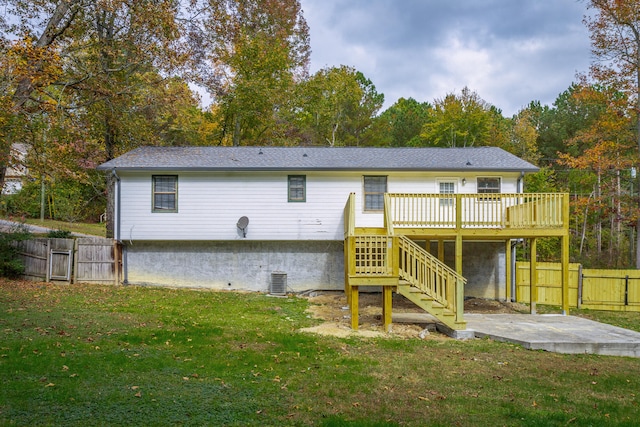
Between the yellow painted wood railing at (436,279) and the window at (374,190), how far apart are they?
5.51 metres

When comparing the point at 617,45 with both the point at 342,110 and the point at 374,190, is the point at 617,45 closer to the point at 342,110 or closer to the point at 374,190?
the point at 374,190

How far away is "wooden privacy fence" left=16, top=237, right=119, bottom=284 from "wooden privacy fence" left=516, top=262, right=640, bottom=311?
Answer: 14250 millimetres

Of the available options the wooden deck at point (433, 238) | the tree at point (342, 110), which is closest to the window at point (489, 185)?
the wooden deck at point (433, 238)

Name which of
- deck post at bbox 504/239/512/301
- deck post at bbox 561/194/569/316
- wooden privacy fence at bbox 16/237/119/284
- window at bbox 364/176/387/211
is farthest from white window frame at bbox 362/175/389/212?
wooden privacy fence at bbox 16/237/119/284

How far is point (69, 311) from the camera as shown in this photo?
10398mm

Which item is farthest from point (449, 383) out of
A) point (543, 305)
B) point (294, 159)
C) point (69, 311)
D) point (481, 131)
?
point (481, 131)

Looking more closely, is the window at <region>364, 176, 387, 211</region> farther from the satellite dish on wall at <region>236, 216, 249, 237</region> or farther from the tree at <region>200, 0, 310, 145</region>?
the tree at <region>200, 0, 310, 145</region>

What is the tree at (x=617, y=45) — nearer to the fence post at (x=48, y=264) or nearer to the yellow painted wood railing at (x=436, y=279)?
the yellow painted wood railing at (x=436, y=279)

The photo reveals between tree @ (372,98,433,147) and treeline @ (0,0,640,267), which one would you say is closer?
treeline @ (0,0,640,267)

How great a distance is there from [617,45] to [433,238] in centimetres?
1298

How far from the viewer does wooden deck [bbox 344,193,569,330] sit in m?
10.4

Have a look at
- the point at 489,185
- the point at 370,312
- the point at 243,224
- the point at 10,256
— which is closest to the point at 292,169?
the point at 243,224

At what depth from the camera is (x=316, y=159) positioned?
1698 centimetres

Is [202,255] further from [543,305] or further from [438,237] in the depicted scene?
[543,305]
